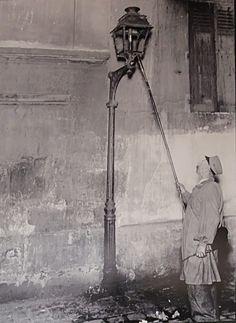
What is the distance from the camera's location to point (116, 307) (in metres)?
4.12

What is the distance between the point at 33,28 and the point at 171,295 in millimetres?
3158

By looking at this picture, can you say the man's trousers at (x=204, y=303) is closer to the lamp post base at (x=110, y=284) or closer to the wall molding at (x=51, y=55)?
the lamp post base at (x=110, y=284)

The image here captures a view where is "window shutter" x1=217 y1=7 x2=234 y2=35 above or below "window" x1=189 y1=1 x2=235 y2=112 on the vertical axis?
above

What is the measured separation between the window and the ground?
2178 mm

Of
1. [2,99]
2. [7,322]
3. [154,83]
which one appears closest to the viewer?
[7,322]

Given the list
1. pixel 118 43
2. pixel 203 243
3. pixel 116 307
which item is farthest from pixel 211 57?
pixel 116 307

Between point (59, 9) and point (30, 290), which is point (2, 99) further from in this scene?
point (30, 290)

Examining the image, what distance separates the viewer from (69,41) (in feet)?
14.1

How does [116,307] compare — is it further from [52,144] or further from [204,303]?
[52,144]

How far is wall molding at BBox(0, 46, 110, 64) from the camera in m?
4.05

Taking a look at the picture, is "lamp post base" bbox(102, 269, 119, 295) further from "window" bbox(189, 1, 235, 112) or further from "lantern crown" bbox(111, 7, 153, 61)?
"lantern crown" bbox(111, 7, 153, 61)

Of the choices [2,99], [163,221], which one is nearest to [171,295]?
[163,221]

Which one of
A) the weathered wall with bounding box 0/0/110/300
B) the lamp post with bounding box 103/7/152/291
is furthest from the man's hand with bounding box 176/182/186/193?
the weathered wall with bounding box 0/0/110/300

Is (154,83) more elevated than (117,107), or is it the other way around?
(154,83)
